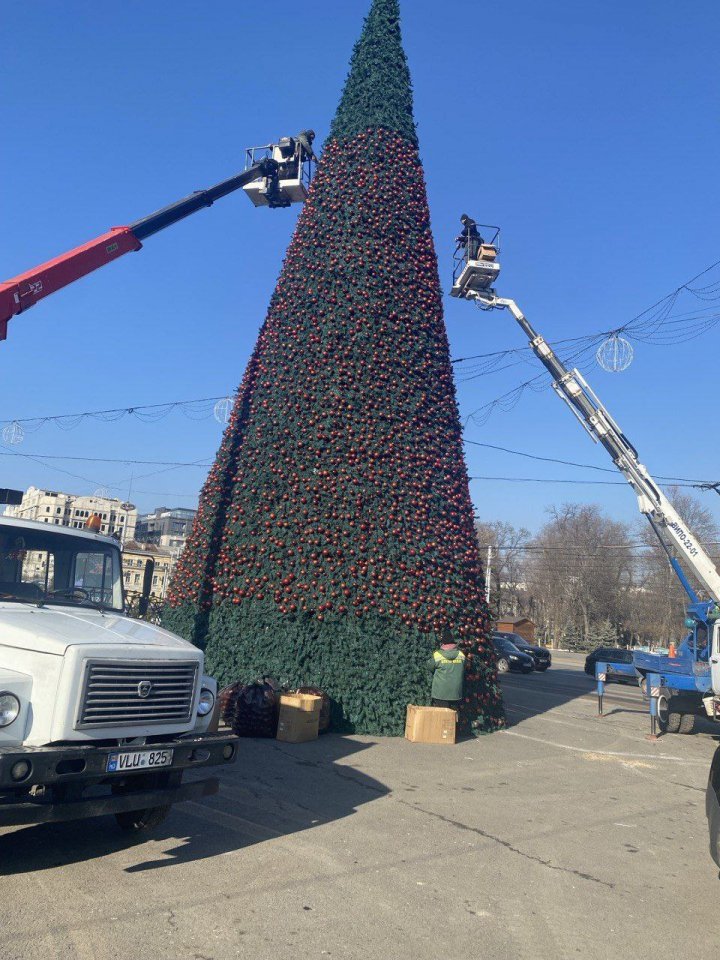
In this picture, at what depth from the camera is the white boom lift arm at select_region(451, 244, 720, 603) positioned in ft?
50.8

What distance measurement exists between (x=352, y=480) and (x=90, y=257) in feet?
15.6

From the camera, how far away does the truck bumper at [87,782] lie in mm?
4234

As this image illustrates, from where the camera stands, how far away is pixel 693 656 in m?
16.1

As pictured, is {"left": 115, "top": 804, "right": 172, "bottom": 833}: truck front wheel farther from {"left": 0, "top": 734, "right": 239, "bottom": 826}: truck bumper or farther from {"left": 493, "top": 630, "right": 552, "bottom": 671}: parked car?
{"left": 493, "top": 630, "right": 552, "bottom": 671}: parked car

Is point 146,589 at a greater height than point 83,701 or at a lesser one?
greater

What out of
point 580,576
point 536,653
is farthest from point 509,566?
point 536,653

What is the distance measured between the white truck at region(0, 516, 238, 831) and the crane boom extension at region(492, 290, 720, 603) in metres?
12.4

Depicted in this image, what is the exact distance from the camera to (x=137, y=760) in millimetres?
4820

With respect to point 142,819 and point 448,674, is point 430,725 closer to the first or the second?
point 448,674

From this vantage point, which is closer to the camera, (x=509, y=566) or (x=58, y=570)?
(x=58, y=570)

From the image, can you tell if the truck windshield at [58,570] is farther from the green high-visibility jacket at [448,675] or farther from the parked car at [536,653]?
the parked car at [536,653]

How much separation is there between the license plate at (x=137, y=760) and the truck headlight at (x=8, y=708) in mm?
635

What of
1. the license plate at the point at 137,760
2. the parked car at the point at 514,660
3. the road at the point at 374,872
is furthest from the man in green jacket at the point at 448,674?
the parked car at the point at 514,660

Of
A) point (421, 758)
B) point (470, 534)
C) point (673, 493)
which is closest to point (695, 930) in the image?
point (421, 758)
